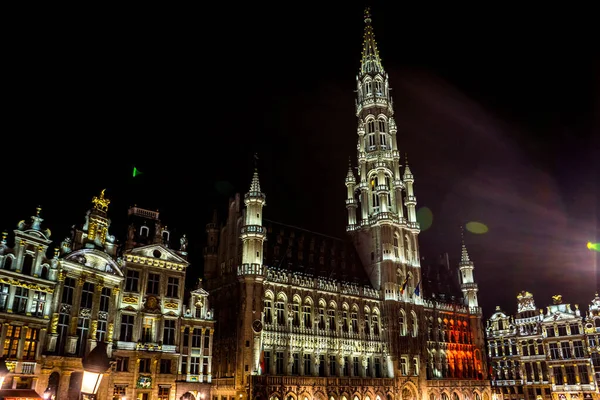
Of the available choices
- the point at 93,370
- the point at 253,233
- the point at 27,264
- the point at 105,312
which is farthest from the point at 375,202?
the point at 93,370

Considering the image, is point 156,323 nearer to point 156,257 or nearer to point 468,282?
point 156,257

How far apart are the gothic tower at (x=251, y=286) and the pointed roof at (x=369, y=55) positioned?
1549 inches

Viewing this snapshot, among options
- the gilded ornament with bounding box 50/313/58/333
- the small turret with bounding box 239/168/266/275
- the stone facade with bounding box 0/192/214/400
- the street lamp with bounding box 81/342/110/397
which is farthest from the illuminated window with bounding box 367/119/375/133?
the street lamp with bounding box 81/342/110/397

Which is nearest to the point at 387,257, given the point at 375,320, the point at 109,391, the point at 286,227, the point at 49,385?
the point at 375,320

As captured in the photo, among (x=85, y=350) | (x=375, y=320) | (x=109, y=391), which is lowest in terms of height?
(x=109, y=391)

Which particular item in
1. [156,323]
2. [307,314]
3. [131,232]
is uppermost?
[131,232]

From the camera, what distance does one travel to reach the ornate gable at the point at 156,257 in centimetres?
4734

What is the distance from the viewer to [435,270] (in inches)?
3442

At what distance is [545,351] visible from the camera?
80812 mm

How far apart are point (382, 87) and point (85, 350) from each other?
63.9 m

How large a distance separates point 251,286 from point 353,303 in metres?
16.5

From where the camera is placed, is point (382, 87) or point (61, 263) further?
point (382, 87)

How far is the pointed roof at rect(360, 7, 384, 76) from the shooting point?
3489 inches

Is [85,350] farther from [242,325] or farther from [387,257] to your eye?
[387,257]
